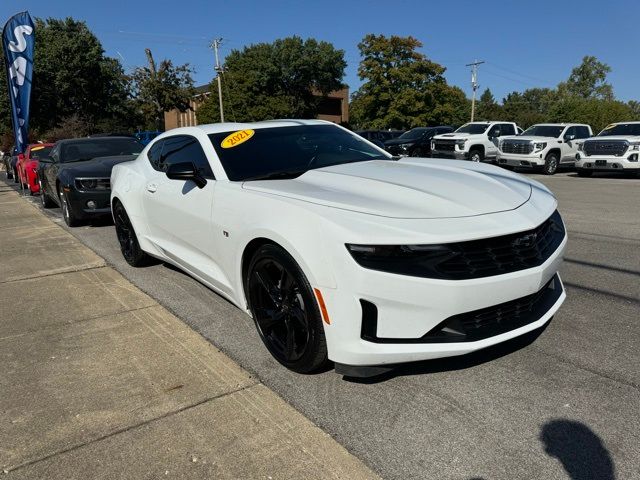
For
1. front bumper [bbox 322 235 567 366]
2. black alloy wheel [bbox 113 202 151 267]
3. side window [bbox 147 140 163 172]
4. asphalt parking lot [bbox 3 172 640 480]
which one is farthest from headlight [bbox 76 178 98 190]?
front bumper [bbox 322 235 567 366]

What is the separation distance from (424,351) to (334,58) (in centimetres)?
5790

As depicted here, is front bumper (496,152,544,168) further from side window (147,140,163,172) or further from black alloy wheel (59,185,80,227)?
side window (147,140,163,172)

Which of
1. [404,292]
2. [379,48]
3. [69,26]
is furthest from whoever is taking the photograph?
[379,48]

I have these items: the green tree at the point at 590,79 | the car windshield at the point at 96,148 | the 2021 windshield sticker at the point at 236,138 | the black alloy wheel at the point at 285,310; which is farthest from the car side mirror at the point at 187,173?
the green tree at the point at 590,79

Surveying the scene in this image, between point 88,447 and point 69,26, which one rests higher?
point 69,26

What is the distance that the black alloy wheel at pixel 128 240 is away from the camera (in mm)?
5395

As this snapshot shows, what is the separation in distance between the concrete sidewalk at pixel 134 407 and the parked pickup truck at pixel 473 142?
1639cm

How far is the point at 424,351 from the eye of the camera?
8.18 feet

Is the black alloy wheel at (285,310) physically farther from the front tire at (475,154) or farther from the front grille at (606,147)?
the front tire at (475,154)

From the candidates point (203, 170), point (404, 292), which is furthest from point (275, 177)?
point (404, 292)

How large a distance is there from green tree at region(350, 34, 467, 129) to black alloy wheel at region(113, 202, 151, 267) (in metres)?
50.2

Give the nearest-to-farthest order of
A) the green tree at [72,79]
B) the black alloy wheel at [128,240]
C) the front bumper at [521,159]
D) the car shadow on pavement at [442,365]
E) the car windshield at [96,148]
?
1. the car shadow on pavement at [442,365]
2. the black alloy wheel at [128,240]
3. the car windshield at [96,148]
4. the front bumper at [521,159]
5. the green tree at [72,79]

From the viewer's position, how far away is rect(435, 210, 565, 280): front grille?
2.45m

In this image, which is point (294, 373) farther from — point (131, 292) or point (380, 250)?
point (131, 292)
